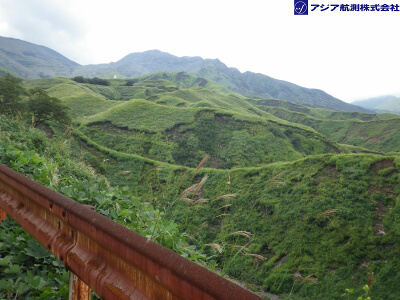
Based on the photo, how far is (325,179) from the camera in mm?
26484

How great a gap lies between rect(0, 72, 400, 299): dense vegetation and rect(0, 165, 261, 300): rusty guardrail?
46 centimetres

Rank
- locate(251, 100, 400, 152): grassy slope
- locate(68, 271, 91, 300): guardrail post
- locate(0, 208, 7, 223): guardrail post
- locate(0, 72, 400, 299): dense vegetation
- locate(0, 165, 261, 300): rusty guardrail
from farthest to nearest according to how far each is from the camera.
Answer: locate(251, 100, 400, 152): grassy slope < locate(0, 72, 400, 299): dense vegetation < locate(0, 208, 7, 223): guardrail post < locate(68, 271, 91, 300): guardrail post < locate(0, 165, 261, 300): rusty guardrail

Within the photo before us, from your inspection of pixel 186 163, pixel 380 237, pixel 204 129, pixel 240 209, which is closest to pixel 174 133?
pixel 204 129

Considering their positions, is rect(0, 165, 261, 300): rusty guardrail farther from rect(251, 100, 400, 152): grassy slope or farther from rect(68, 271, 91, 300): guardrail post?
rect(251, 100, 400, 152): grassy slope

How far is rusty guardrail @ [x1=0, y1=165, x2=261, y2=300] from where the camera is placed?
121 cm

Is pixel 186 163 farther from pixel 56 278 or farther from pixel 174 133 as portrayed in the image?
pixel 56 278

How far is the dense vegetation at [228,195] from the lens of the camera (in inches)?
157

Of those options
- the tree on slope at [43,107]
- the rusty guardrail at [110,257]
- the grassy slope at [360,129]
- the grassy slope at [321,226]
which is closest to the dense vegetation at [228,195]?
the grassy slope at [321,226]

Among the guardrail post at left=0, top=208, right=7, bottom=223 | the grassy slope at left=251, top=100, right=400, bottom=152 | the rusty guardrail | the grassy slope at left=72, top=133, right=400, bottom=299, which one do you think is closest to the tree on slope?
the grassy slope at left=72, top=133, right=400, bottom=299

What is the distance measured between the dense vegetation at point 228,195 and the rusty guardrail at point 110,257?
18.0 inches

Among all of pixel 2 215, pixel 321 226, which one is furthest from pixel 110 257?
pixel 321 226

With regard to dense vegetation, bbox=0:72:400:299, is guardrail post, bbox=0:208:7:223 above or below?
above

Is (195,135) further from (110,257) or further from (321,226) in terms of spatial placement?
(110,257)

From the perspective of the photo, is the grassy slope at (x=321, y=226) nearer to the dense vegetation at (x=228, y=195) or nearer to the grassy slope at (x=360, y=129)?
the dense vegetation at (x=228, y=195)
